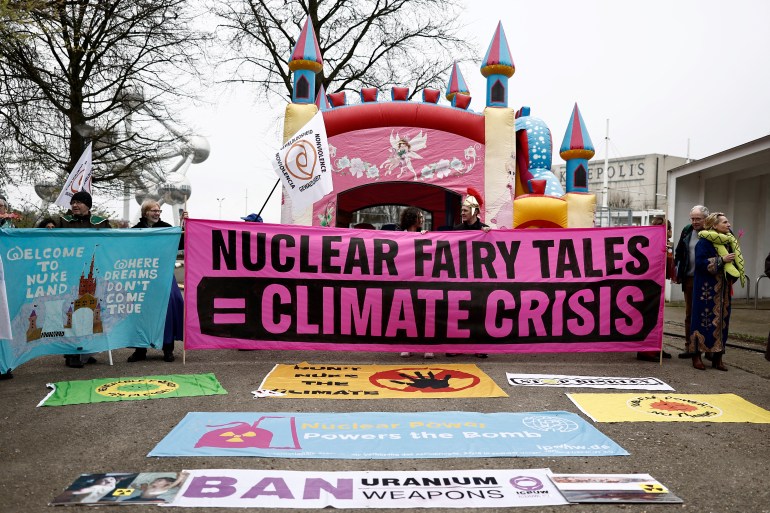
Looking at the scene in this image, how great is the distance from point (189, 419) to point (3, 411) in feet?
5.57

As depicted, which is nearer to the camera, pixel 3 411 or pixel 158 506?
pixel 158 506

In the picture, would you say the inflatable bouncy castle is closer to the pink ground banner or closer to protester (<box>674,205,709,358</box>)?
A: protester (<box>674,205,709,358</box>)

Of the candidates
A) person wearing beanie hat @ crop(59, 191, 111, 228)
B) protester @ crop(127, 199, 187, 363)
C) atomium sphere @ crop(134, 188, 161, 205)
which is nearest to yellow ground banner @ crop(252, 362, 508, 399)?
protester @ crop(127, 199, 187, 363)

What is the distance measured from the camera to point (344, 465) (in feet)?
13.4

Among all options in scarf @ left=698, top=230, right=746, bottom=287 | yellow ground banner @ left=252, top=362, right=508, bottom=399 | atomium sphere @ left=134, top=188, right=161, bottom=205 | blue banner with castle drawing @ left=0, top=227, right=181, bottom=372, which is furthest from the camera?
atomium sphere @ left=134, top=188, right=161, bottom=205

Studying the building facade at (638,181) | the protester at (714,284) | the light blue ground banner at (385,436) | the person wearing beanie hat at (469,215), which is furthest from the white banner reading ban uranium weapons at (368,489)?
the building facade at (638,181)

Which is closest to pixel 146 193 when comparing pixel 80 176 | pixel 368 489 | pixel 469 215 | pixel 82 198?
pixel 80 176

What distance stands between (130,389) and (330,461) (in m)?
2.86

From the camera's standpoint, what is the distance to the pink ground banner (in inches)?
295

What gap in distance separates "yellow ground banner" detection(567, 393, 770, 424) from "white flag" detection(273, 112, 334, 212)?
155 inches

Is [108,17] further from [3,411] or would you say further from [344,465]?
[344,465]

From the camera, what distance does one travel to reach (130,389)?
6.12 m

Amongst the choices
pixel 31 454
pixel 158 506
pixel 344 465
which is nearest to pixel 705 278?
pixel 344 465

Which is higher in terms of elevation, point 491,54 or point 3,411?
point 491,54
